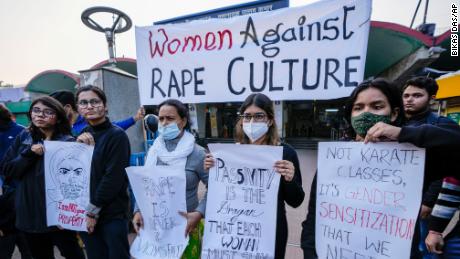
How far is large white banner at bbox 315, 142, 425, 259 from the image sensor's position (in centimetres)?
110

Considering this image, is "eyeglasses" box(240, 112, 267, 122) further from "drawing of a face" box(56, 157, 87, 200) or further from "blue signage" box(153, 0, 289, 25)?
"blue signage" box(153, 0, 289, 25)

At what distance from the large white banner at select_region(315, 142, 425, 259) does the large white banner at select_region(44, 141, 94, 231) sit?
1.71 metres

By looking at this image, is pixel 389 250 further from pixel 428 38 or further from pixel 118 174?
pixel 428 38

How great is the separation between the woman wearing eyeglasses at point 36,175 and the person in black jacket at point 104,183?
0.32 meters

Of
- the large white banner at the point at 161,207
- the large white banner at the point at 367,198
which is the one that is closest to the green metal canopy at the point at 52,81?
the large white banner at the point at 161,207

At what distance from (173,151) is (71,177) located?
0.87 m

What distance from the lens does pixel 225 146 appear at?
1.54m

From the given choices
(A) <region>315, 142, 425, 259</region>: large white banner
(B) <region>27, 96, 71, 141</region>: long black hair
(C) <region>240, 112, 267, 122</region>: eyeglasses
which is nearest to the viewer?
(A) <region>315, 142, 425, 259</region>: large white banner

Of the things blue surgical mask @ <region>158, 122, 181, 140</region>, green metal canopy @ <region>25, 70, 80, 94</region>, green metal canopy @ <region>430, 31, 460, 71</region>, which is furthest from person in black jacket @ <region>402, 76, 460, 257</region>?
green metal canopy @ <region>25, 70, 80, 94</region>

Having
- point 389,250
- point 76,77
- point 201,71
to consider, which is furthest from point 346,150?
point 76,77

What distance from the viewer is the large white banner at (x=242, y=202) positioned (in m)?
1.45

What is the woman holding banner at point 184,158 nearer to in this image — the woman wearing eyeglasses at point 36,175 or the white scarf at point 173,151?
the white scarf at point 173,151

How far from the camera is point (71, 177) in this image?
1.92 meters

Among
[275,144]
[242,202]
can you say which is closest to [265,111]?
[275,144]
